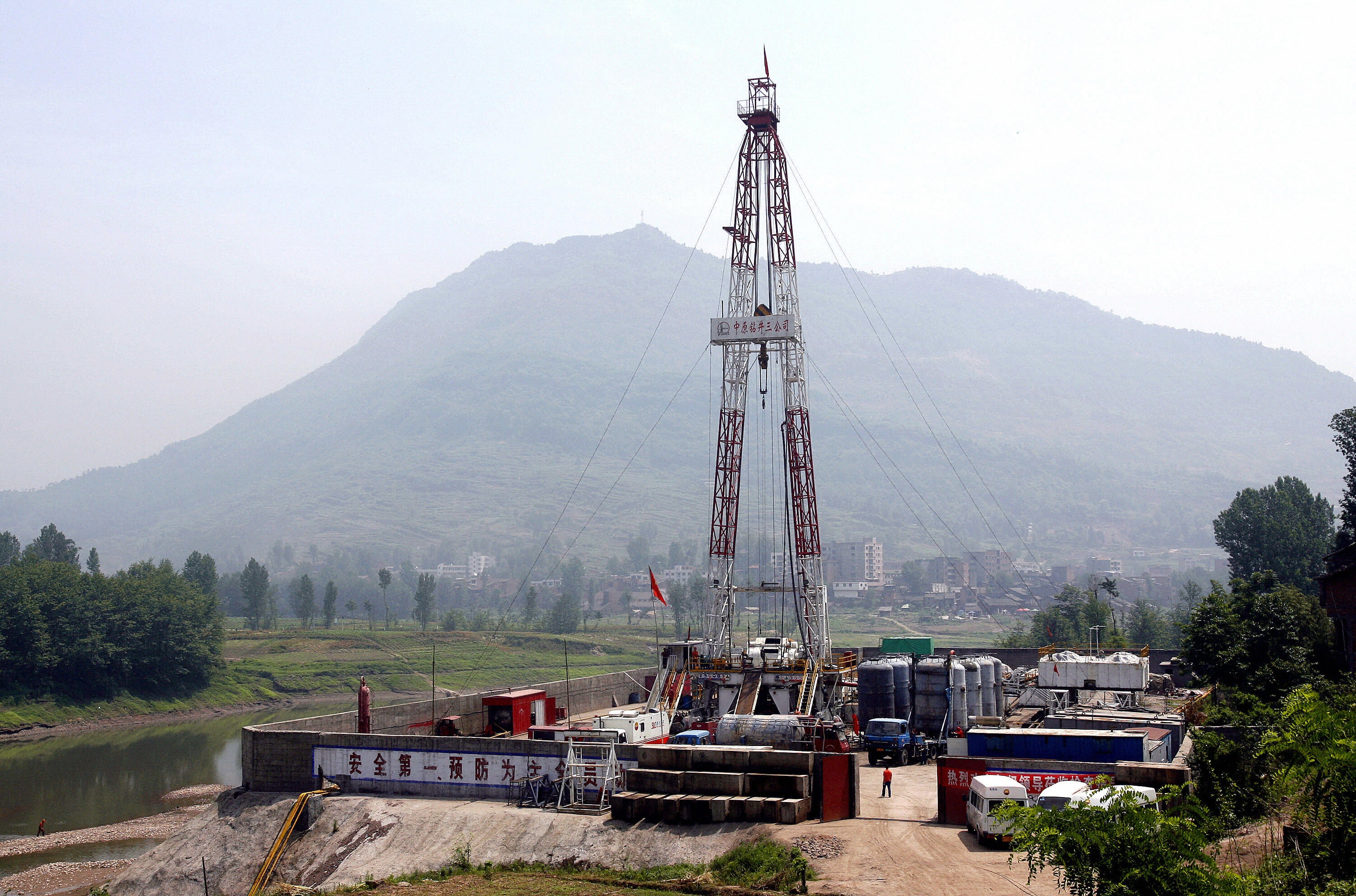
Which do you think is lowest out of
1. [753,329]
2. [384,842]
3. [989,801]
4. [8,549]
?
[384,842]

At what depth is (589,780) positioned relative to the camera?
111 feet

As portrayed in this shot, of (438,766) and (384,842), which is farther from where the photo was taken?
(438,766)

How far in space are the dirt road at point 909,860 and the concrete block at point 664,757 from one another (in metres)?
4.45

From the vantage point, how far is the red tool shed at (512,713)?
143 ft

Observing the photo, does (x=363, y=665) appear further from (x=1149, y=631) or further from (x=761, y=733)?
(x=761, y=733)

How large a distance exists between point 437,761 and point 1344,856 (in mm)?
25802

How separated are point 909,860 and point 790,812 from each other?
160 inches

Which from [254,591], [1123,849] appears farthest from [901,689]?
[254,591]

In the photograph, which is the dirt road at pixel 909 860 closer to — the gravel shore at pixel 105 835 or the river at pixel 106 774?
the gravel shore at pixel 105 835

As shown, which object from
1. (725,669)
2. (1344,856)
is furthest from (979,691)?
(1344,856)

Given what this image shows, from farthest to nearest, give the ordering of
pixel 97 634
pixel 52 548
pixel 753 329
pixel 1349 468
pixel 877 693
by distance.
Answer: pixel 52 548, pixel 97 634, pixel 1349 468, pixel 753 329, pixel 877 693

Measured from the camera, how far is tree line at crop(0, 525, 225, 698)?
305 feet

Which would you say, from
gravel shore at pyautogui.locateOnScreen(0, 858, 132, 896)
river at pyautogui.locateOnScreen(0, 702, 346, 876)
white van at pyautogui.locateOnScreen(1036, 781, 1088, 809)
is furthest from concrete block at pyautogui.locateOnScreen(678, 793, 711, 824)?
river at pyautogui.locateOnScreen(0, 702, 346, 876)

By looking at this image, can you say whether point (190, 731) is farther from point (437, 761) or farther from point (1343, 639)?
point (1343, 639)
